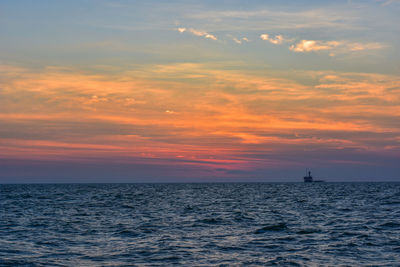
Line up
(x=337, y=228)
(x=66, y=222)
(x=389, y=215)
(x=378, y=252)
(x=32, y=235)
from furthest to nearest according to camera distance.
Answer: (x=389, y=215)
(x=66, y=222)
(x=337, y=228)
(x=32, y=235)
(x=378, y=252)

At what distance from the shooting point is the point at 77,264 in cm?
2270

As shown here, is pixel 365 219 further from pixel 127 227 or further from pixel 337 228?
pixel 127 227

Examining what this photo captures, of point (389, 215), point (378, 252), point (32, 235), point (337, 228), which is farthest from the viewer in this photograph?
point (389, 215)

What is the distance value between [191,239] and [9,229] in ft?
53.7

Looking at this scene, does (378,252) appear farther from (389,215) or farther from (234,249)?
(389,215)

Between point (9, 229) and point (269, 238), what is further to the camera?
point (9, 229)

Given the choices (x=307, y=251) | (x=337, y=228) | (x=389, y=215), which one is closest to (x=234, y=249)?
(x=307, y=251)

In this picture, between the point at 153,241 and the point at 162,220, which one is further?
the point at 162,220

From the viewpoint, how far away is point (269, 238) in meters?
31.0

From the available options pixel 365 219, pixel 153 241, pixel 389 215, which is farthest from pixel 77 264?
pixel 389 215

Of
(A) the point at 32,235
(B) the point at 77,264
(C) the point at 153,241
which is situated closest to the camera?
(B) the point at 77,264

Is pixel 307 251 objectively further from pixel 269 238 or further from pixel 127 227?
pixel 127 227

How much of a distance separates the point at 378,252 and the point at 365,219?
1836 cm

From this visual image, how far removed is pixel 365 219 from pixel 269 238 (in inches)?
657
